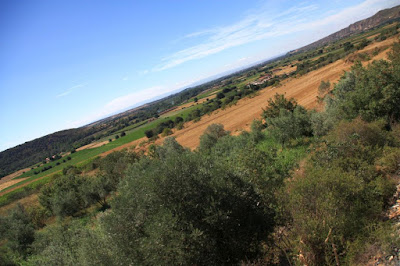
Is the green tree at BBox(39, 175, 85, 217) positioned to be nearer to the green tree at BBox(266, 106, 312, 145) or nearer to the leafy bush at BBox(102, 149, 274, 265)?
the leafy bush at BBox(102, 149, 274, 265)

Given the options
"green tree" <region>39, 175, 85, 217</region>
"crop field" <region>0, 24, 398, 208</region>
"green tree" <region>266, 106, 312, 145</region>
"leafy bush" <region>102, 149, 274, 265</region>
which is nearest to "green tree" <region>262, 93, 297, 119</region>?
"crop field" <region>0, 24, 398, 208</region>

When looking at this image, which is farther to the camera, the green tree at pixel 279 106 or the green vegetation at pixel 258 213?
the green tree at pixel 279 106

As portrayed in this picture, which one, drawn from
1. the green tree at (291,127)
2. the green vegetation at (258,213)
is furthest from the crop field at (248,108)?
the green vegetation at (258,213)

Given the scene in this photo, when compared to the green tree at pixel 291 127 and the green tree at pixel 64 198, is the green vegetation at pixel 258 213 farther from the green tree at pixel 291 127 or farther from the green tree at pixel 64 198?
the green tree at pixel 64 198

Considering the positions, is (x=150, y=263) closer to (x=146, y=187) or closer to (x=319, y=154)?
(x=146, y=187)

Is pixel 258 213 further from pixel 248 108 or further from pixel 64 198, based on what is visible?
pixel 248 108

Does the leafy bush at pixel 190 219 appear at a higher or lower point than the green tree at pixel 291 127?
higher

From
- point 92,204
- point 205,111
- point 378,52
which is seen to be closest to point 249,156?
point 92,204

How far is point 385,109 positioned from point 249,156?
15.2 metres

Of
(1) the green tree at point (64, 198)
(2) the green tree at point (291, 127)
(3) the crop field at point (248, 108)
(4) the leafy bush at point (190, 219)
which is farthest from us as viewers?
(3) the crop field at point (248, 108)

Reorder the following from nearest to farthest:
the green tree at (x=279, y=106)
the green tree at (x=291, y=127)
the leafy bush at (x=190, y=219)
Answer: the leafy bush at (x=190, y=219), the green tree at (x=291, y=127), the green tree at (x=279, y=106)

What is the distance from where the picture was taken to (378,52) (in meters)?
58.0

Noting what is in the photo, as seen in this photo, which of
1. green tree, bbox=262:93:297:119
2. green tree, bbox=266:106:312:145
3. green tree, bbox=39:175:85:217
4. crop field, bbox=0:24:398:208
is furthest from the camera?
crop field, bbox=0:24:398:208

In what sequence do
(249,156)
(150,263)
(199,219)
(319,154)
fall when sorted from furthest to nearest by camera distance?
(249,156)
(319,154)
(199,219)
(150,263)
